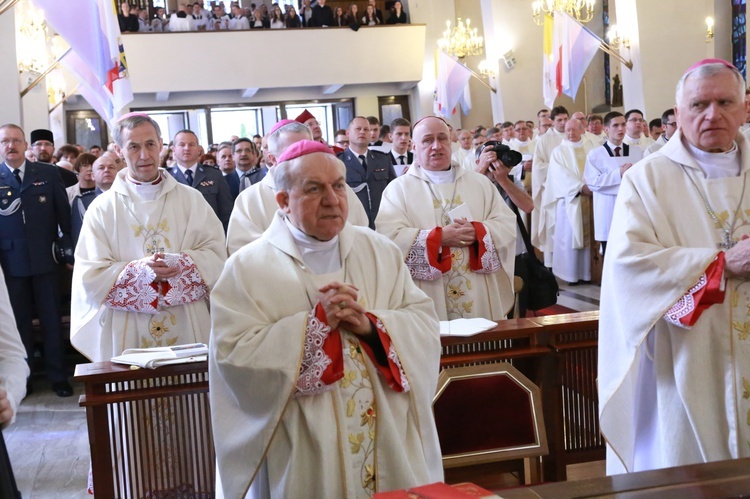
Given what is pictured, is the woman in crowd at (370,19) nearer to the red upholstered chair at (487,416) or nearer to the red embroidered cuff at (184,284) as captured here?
the red embroidered cuff at (184,284)

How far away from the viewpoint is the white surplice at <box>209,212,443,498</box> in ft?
8.82

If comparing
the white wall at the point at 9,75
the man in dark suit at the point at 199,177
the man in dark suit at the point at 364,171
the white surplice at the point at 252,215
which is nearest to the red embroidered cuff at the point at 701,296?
the white surplice at the point at 252,215

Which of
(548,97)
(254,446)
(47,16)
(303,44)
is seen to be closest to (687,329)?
(254,446)

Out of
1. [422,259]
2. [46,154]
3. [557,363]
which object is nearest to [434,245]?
[422,259]

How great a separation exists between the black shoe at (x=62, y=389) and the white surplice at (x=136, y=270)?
2116mm

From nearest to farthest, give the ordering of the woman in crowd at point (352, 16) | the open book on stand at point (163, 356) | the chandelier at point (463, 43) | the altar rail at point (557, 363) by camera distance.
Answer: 1. the open book on stand at point (163, 356)
2. the altar rail at point (557, 363)
3. the chandelier at point (463, 43)
4. the woman in crowd at point (352, 16)

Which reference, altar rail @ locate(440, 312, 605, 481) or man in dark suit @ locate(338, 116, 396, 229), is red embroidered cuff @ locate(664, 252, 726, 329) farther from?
man in dark suit @ locate(338, 116, 396, 229)

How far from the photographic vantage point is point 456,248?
16.3ft

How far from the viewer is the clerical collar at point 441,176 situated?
5133mm

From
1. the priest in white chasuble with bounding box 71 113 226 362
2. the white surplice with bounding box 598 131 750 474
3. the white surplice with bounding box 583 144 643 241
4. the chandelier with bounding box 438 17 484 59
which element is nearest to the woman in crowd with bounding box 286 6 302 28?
the chandelier with bounding box 438 17 484 59

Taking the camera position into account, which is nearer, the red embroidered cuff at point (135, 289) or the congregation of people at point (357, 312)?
the congregation of people at point (357, 312)

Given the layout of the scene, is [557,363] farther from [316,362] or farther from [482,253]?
[316,362]

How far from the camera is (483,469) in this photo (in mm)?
3711

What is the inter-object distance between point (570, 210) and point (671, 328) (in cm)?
729
